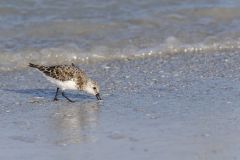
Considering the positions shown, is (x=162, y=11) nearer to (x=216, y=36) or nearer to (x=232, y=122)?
(x=216, y=36)

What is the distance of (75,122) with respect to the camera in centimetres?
664

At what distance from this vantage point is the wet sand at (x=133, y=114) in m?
5.74

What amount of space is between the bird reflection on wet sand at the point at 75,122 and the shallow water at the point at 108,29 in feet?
5.84

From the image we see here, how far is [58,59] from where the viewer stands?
9406mm

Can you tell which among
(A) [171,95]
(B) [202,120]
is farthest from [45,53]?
(B) [202,120]

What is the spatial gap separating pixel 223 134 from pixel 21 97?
234 centimetres

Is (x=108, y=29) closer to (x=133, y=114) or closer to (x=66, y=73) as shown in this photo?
(x=66, y=73)

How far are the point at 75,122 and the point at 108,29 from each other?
3880mm

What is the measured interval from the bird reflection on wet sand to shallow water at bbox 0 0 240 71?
178 centimetres

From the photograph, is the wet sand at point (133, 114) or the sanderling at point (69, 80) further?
the sanderling at point (69, 80)

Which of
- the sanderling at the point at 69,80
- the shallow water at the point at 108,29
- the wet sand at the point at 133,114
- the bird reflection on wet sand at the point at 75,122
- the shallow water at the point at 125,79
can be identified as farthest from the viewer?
the shallow water at the point at 108,29

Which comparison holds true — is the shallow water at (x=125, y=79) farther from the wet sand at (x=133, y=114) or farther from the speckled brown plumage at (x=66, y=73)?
the speckled brown plumage at (x=66, y=73)

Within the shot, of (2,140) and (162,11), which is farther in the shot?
(162,11)

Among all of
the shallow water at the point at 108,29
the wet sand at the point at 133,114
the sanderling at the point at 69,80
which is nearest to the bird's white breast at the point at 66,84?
the sanderling at the point at 69,80
